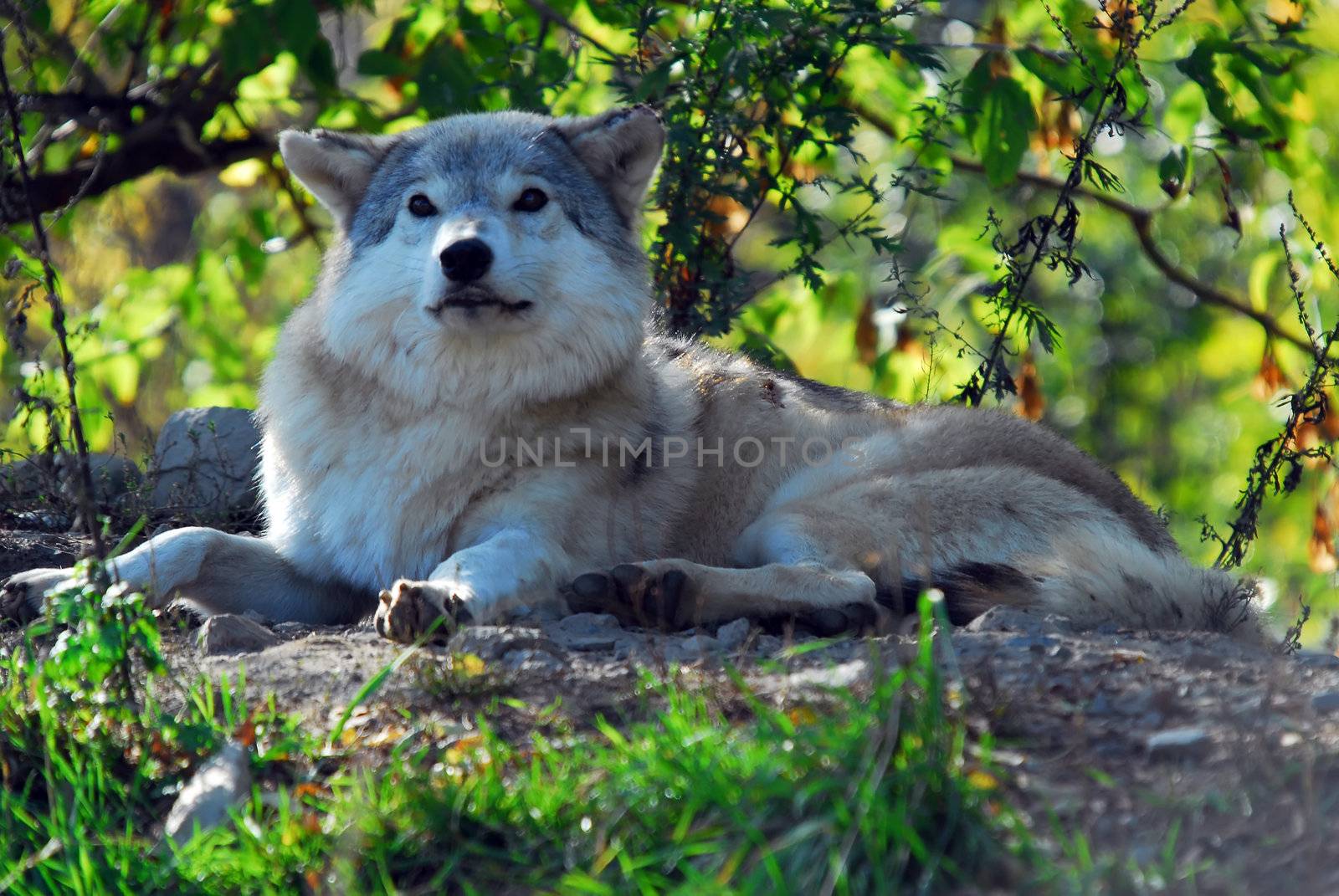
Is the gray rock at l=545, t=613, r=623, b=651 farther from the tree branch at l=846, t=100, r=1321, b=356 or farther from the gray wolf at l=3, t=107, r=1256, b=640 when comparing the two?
the tree branch at l=846, t=100, r=1321, b=356

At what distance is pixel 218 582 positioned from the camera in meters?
4.67

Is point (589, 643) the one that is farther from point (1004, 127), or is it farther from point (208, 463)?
point (1004, 127)

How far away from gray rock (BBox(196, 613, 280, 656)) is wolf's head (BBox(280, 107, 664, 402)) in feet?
3.67

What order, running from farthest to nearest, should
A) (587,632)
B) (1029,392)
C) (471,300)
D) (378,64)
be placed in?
(378,64) → (1029,392) → (471,300) → (587,632)

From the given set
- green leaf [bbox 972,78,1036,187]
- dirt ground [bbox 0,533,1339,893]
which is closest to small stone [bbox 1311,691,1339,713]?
dirt ground [bbox 0,533,1339,893]

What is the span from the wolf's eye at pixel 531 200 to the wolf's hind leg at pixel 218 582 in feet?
4.99

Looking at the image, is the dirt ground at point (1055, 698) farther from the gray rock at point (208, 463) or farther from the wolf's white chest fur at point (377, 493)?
the gray rock at point (208, 463)

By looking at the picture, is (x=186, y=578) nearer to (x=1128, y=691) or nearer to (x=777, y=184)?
A: (x=1128, y=691)

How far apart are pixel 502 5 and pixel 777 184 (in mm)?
1907

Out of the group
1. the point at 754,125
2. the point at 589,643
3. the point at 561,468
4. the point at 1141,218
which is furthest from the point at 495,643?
the point at 1141,218

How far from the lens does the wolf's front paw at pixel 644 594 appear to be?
13.3 ft

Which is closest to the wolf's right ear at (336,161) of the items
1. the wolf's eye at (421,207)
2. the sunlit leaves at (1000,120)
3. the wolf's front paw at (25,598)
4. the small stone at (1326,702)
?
the wolf's eye at (421,207)

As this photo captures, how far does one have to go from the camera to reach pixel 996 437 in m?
5.19

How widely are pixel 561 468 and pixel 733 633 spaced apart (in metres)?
1.08
